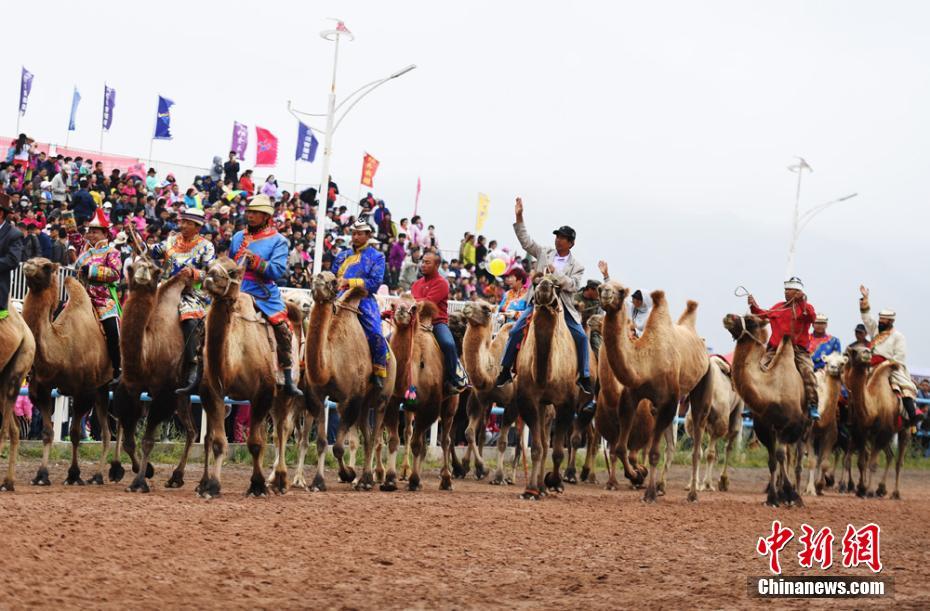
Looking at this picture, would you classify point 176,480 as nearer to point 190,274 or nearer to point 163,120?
point 190,274

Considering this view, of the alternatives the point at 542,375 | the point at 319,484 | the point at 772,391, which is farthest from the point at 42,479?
the point at 772,391

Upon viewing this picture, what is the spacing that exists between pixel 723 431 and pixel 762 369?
493cm

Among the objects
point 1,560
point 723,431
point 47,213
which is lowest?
point 1,560

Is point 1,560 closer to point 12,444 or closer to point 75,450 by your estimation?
point 12,444

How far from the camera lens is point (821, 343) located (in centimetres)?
2338

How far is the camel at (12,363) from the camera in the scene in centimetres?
1361

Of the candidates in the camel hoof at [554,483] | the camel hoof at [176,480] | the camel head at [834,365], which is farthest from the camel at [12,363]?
the camel head at [834,365]

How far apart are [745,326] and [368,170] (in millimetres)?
25861

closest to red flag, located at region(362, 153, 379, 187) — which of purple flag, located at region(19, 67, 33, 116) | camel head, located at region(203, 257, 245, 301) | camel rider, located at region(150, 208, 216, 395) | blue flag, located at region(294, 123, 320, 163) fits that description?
blue flag, located at region(294, 123, 320, 163)

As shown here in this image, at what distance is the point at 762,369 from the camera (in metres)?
17.2

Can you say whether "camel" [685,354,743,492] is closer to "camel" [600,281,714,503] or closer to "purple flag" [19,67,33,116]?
"camel" [600,281,714,503]

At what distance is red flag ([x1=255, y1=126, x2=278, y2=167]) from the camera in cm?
4250

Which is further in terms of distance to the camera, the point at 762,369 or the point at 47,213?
the point at 47,213

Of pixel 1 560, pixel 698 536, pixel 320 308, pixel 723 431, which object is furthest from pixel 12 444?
pixel 723 431
